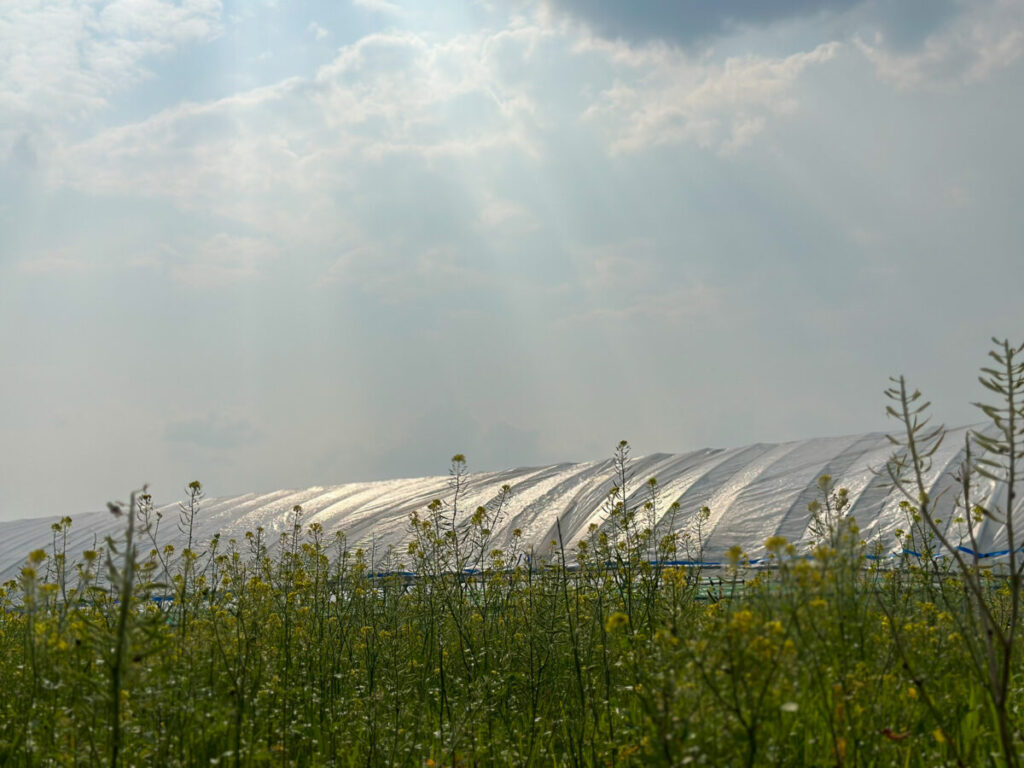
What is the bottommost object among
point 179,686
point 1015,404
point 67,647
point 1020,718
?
point 1020,718

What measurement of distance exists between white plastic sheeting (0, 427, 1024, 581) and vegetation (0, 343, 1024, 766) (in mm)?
8591

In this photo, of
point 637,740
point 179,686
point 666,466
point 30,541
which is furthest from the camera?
point 30,541

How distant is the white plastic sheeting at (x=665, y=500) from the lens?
50.7 feet

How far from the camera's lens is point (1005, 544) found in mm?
13695

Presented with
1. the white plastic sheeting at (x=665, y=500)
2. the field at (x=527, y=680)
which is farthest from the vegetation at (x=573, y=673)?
the white plastic sheeting at (x=665, y=500)

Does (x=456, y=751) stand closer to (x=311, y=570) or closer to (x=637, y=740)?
(x=637, y=740)

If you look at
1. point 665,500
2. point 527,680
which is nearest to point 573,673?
point 527,680

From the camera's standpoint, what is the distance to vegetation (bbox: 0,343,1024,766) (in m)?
2.15

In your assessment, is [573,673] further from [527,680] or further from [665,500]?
[665,500]

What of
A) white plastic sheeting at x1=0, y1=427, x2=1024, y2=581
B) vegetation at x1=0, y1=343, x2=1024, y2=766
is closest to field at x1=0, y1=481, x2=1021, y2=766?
vegetation at x1=0, y1=343, x2=1024, y2=766

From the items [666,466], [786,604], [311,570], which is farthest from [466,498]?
[786,604]

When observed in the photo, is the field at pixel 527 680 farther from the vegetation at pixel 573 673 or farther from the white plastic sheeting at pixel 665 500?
the white plastic sheeting at pixel 665 500

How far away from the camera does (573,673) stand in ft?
17.3

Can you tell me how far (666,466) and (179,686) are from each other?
17.7 metres
